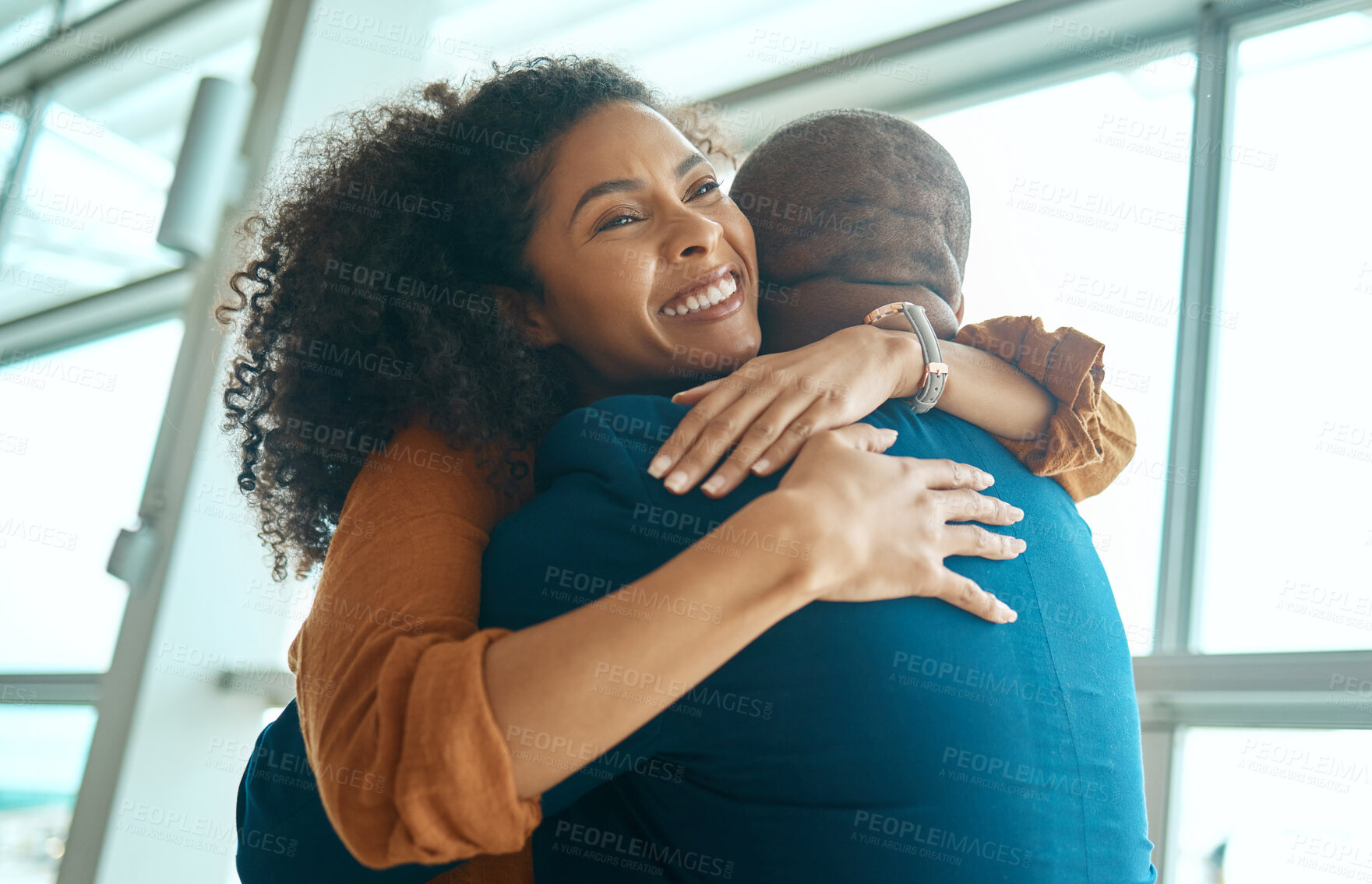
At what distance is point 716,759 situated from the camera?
39.5 inches

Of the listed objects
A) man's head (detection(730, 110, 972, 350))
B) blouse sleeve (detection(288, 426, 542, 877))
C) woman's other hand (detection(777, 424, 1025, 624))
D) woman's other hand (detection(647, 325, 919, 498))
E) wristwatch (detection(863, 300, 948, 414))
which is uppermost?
man's head (detection(730, 110, 972, 350))

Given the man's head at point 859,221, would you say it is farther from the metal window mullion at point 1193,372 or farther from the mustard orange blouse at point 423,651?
the metal window mullion at point 1193,372

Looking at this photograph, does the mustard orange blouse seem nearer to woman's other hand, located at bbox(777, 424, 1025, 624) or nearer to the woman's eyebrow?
woman's other hand, located at bbox(777, 424, 1025, 624)

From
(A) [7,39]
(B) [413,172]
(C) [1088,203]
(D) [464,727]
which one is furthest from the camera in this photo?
(A) [7,39]

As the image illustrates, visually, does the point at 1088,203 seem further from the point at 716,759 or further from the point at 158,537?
the point at 158,537

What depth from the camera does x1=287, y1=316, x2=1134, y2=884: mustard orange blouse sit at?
2.96 ft

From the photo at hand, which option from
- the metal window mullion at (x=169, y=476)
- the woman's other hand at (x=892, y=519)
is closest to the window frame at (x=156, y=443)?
the metal window mullion at (x=169, y=476)

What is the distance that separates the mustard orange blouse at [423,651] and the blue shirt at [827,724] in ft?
0.20

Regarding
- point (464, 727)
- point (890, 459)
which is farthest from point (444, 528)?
point (890, 459)

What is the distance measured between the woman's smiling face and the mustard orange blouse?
32 centimetres

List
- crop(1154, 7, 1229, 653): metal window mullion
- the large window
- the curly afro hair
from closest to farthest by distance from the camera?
the curly afro hair < the large window < crop(1154, 7, 1229, 653): metal window mullion

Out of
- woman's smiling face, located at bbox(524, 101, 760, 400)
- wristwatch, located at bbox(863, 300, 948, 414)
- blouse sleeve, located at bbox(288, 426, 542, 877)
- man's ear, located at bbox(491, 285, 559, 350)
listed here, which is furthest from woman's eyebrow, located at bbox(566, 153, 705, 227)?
blouse sleeve, located at bbox(288, 426, 542, 877)

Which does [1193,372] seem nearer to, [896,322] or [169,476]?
[896,322]

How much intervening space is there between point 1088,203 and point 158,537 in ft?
9.69
